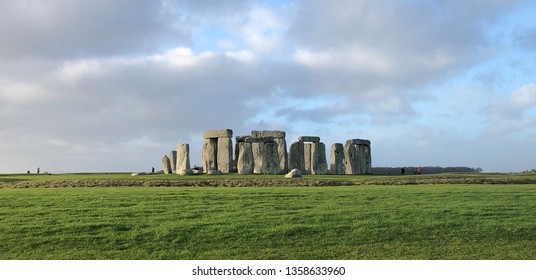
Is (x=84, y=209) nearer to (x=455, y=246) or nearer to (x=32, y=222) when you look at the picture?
(x=32, y=222)

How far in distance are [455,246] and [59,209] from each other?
10.1 meters

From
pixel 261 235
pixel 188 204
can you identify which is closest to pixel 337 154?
pixel 188 204

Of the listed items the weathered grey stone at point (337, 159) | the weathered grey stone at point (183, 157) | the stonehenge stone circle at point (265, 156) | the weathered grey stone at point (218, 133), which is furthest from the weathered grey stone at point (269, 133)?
the weathered grey stone at point (183, 157)

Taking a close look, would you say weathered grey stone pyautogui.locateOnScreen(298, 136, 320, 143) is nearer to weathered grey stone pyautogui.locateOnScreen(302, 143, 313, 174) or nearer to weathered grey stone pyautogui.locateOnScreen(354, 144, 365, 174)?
weathered grey stone pyautogui.locateOnScreen(302, 143, 313, 174)

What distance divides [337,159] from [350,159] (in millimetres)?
828

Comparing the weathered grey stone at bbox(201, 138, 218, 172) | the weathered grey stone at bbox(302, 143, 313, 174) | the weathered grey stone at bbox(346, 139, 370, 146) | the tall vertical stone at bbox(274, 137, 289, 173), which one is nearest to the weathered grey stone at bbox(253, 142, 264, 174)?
the tall vertical stone at bbox(274, 137, 289, 173)

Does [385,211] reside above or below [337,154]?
below

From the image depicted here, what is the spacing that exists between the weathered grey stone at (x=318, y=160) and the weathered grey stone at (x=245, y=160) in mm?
4106

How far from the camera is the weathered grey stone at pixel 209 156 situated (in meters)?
34.2

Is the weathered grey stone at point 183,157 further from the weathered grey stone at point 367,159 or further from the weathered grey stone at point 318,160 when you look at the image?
the weathered grey stone at point 367,159

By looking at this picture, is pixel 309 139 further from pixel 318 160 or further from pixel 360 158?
pixel 360 158

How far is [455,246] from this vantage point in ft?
38.1

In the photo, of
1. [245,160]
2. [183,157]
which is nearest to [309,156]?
[245,160]

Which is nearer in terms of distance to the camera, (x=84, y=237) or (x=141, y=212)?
(x=84, y=237)
